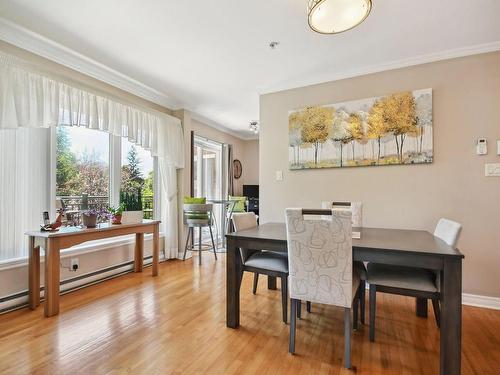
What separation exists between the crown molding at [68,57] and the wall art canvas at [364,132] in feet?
6.66

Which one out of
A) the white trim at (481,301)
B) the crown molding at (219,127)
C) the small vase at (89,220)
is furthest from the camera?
the crown molding at (219,127)

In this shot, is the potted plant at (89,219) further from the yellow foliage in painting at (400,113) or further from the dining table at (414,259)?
the yellow foliage in painting at (400,113)

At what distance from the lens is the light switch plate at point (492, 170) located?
2.49 meters

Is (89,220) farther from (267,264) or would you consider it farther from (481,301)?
(481,301)

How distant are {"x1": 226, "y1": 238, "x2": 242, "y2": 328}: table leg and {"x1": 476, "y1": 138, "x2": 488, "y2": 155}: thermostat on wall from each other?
247 cm

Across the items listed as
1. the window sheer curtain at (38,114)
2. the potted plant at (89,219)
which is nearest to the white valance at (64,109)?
the window sheer curtain at (38,114)

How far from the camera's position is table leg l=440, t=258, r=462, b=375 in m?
1.46

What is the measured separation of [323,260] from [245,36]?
2020 millimetres

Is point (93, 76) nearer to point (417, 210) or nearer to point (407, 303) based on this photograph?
point (417, 210)

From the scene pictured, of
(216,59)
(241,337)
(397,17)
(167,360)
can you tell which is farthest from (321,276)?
(216,59)

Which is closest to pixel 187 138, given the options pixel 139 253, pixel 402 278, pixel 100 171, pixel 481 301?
pixel 100 171

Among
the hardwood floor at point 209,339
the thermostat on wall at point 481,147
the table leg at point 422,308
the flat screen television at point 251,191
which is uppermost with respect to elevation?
the thermostat on wall at point 481,147

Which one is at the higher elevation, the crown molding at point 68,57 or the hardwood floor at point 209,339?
the crown molding at point 68,57

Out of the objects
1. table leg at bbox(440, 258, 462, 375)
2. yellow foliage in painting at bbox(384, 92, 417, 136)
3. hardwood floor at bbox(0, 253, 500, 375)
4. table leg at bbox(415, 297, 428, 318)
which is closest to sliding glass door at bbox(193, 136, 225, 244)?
hardwood floor at bbox(0, 253, 500, 375)
